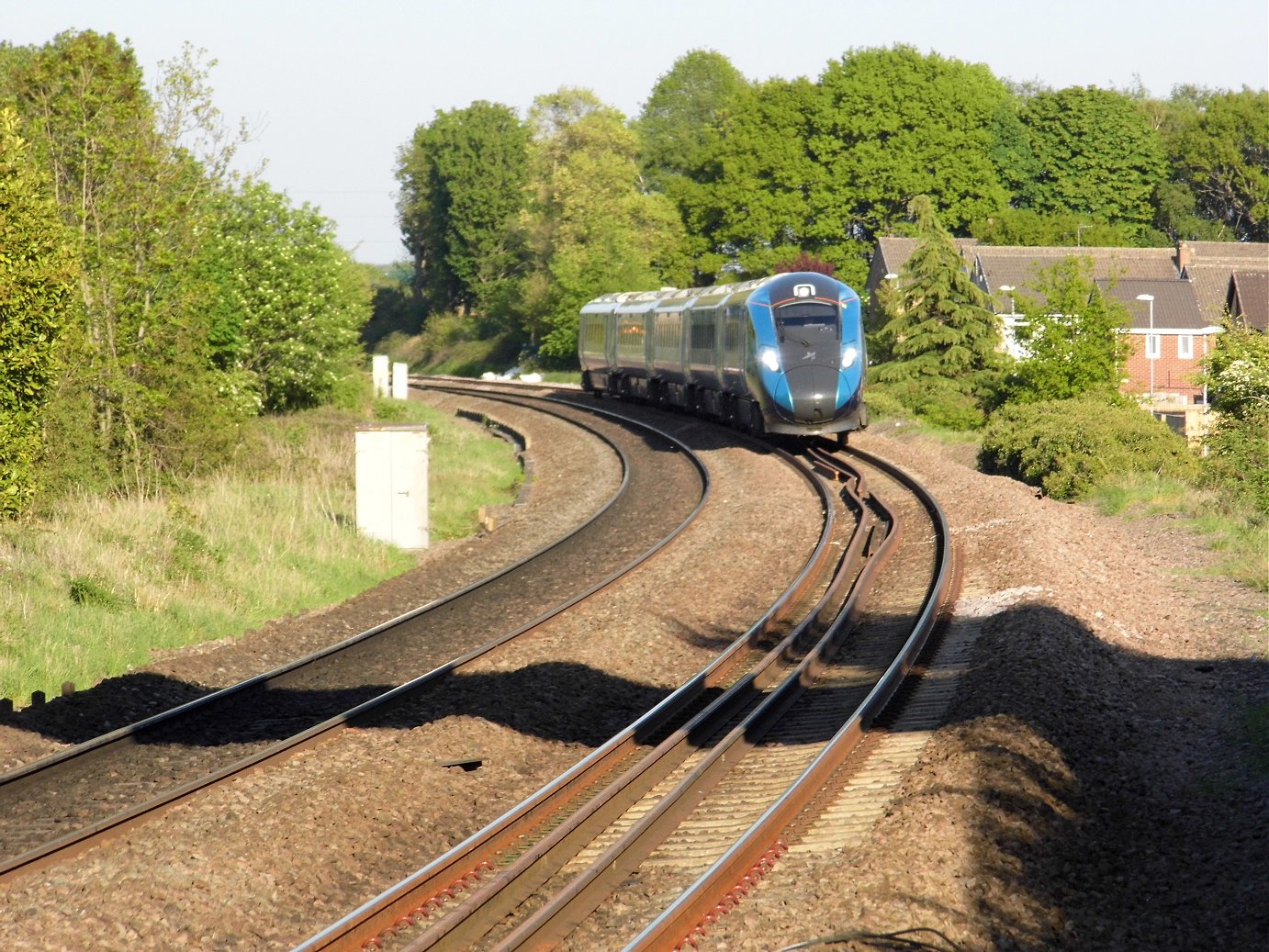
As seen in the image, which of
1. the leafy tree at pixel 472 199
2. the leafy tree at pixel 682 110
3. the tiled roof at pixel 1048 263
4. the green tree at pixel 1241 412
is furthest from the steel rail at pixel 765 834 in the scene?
the leafy tree at pixel 682 110

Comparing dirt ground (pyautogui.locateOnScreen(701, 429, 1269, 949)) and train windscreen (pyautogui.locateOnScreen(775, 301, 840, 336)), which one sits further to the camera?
train windscreen (pyautogui.locateOnScreen(775, 301, 840, 336))

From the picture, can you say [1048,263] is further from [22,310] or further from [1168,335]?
[22,310]

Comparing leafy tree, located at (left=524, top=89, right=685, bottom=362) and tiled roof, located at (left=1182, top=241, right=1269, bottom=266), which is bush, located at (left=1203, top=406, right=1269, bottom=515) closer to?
leafy tree, located at (left=524, top=89, right=685, bottom=362)

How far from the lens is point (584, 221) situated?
2677 inches

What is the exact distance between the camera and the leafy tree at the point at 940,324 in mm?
39812

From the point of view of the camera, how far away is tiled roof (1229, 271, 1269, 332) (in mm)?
62784

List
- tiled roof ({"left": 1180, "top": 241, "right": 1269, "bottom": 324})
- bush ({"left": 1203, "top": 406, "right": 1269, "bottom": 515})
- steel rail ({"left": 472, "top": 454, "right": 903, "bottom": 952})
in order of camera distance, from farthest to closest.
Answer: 1. tiled roof ({"left": 1180, "top": 241, "right": 1269, "bottom": 324})
2. bush ({"left": 1203, "top": 406, "right": 1269, "bottom": 515})
3. steel rail ({"left": 472, "top": 454, "right": 903, "bottom": 952})

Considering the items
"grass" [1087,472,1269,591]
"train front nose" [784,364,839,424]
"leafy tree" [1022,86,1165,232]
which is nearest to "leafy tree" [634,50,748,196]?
"leafy tree" [1022,86,1165,232]

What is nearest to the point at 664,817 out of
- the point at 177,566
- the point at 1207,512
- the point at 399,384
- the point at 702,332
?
the point at 177,566

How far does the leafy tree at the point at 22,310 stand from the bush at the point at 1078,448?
48.6ft

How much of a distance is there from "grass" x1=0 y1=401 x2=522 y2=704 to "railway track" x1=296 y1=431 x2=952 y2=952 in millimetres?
5506

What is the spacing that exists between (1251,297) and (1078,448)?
44878mm

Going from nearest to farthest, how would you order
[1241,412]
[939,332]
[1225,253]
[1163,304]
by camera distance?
[1241,412], [939,332], [1163,304], [1225,253]

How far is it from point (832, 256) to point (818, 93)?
901cm
